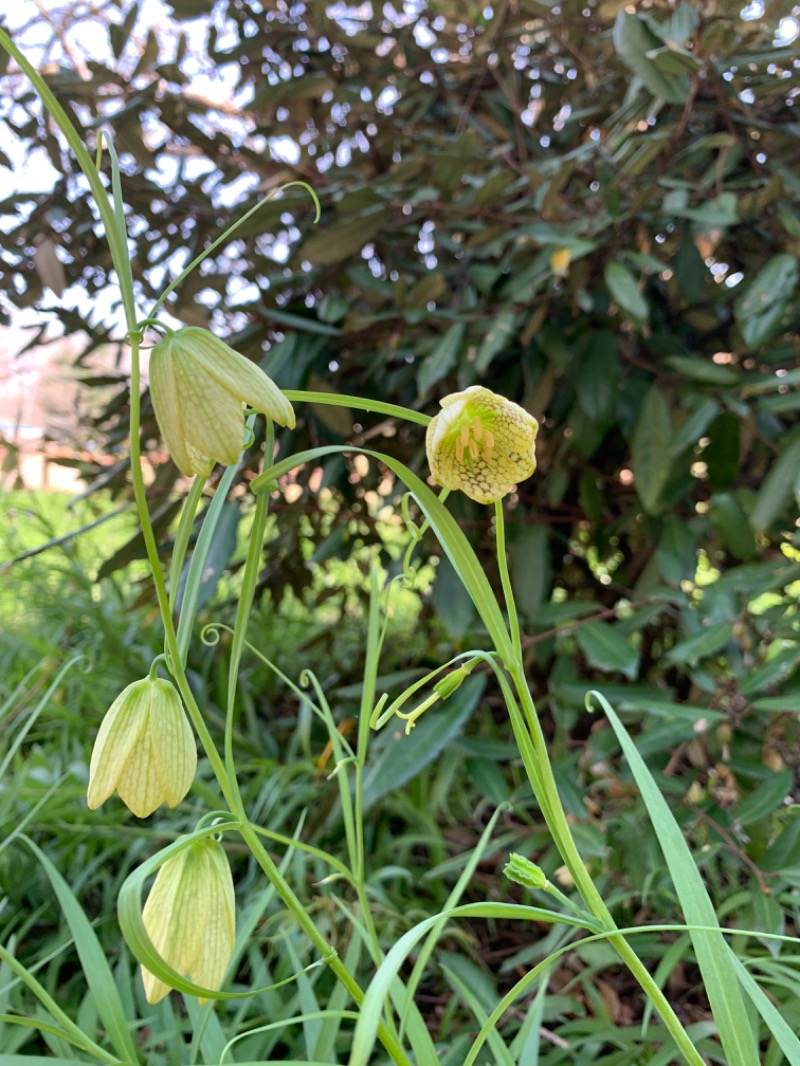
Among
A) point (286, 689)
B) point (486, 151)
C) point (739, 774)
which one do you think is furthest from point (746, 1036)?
point (286, 689)

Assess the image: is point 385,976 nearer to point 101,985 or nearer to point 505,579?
point 505,579

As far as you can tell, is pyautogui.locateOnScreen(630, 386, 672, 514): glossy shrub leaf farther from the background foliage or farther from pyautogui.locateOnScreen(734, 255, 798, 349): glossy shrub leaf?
pyautogui.locateOnScreen(734, 255, 798, 349): glossy shrub leaf

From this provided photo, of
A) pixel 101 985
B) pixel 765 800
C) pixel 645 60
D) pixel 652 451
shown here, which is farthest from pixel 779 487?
pixel 101 985

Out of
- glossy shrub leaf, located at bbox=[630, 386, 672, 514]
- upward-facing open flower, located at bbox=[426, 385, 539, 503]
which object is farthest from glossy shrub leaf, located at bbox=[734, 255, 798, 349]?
upward-facing open flower, located at bbox=[426, 385, 539, 503]

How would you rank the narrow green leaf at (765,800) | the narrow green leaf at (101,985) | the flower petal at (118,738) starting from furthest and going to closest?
the narrow green leaf at (765,800) → the narrow green leaf at (101,985) → the flower petal at (118,738)

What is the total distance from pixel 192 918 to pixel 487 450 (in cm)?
21

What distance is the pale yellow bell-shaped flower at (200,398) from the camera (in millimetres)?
268

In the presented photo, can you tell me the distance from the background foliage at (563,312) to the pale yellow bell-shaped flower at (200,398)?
391 mm

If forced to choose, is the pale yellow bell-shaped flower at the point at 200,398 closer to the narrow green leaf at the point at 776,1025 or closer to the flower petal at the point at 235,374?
the flower petal at the point at 235,374

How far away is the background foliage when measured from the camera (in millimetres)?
642

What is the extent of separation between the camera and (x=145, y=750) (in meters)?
0.30

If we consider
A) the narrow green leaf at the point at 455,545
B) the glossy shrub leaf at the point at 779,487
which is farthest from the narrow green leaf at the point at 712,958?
the glossy shrub leaf at the point at 779,487

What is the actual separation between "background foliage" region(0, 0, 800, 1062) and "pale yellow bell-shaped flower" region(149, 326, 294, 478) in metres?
0.39

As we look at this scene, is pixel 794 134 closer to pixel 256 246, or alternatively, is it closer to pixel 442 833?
pixel 256 246
